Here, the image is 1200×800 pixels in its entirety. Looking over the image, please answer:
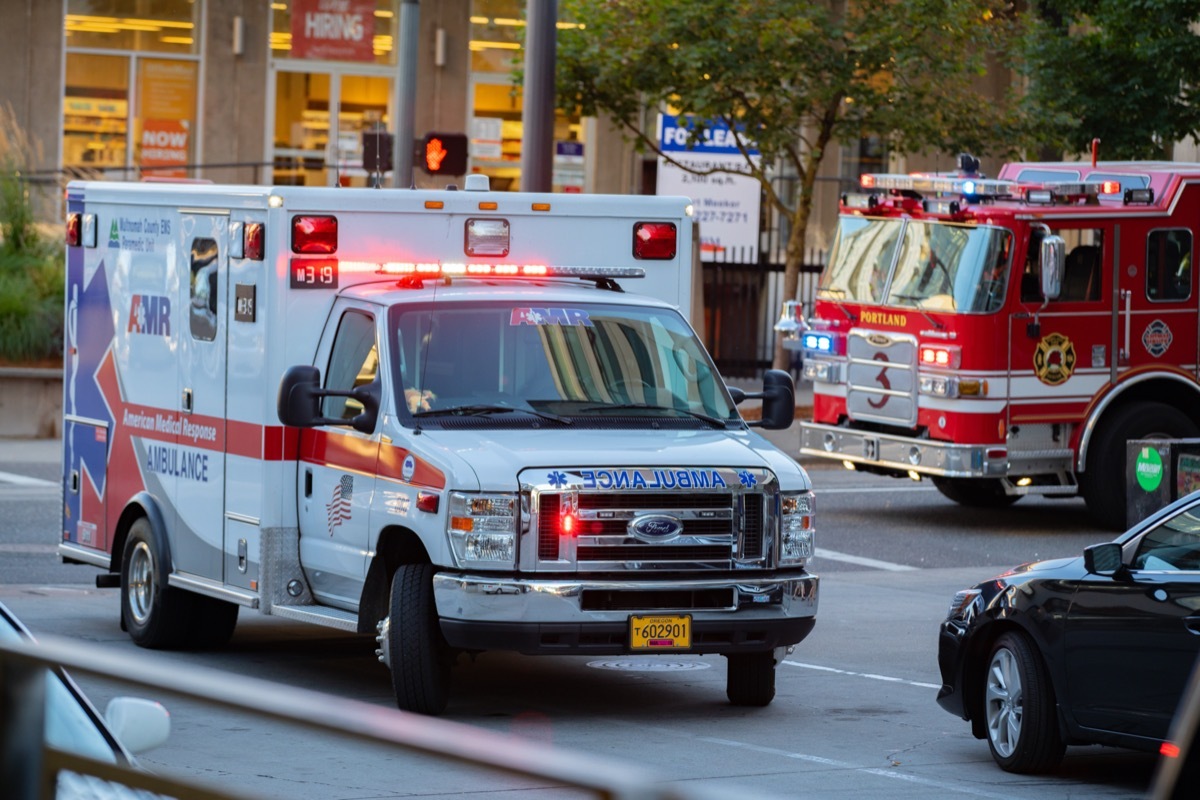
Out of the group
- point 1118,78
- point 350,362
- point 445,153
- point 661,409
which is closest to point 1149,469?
point 661,409

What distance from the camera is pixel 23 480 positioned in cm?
1845

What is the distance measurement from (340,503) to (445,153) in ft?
36.6

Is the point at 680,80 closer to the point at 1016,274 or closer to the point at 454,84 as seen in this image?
the point at 1016,274

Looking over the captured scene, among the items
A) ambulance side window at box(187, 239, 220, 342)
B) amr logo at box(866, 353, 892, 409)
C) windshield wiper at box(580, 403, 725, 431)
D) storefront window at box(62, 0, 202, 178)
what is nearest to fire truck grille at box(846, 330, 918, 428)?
amr logo at box(866, 353, 892, 409)

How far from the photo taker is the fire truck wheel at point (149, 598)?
11.2 meters

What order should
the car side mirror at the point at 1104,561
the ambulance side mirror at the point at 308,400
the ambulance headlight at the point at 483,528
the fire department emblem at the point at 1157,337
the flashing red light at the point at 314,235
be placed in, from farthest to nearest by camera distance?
the fire department emblem at the point at 1157,337 < the flashing red light at the point at 314,235 < the ambulance side mirror at the point at 308,400 < the ambulance headlight at the point at 483,528 < the car side mirror at the point at 1104,561

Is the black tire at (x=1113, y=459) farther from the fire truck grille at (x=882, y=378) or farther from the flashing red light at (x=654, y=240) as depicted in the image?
the flashing red light at (x=654, y=240)

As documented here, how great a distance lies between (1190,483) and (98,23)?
926 inches

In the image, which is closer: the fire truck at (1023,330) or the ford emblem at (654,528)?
the ford emblem at (654,528)

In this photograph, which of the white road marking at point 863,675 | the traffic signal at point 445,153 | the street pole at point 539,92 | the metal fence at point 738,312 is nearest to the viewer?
the white road marking at point 863,675

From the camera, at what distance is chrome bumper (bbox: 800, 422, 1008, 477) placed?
664 inches

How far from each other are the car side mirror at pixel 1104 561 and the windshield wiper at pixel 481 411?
2.62 m

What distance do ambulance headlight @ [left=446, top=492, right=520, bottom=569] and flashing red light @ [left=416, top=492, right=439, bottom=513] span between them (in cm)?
11

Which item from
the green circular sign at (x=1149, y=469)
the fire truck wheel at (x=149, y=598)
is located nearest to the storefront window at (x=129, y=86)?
the green circular sign at (x=1149, y=469)
